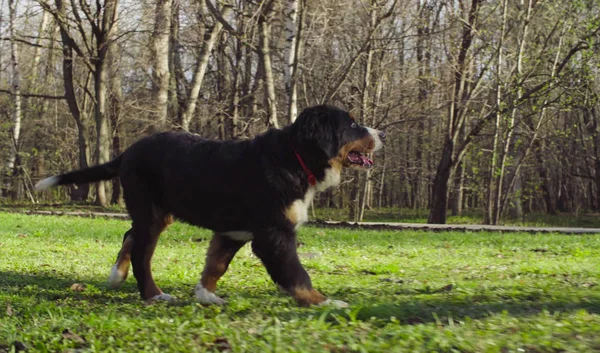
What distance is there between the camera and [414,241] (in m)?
14.5

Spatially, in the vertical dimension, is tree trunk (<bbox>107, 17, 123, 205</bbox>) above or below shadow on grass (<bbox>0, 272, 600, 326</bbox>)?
above

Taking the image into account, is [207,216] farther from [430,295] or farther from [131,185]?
[430,295]

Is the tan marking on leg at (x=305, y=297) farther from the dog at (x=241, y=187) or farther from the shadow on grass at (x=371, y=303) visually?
the shadow on grass at (x=371, y=303)

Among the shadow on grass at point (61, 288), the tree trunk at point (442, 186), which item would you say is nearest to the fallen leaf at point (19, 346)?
the shadow on grass at point (61, 288)

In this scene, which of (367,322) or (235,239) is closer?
(367,322)

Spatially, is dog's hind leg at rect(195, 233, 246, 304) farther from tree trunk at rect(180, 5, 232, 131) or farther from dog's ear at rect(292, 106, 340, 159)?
tree trunk at rect(180, 5, 232, 131)

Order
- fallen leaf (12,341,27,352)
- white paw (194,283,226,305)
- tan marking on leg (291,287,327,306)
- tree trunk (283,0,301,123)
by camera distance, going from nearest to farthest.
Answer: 1. fallen leaf (12,341,27,352)
2. tan marking on leg (291,287,327,306)
3. white paw (194,283,226,305)
4. tree trunk (283,0,301,123)

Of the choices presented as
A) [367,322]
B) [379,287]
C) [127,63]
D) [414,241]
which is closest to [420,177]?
[127,63]

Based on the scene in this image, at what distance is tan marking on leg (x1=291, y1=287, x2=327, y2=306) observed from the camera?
598 centimetres

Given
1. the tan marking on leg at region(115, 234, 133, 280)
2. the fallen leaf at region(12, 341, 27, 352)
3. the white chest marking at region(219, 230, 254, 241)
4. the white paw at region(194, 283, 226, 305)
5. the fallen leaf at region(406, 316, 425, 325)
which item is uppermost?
the white chest marking at region(219, 230, 254, 241)

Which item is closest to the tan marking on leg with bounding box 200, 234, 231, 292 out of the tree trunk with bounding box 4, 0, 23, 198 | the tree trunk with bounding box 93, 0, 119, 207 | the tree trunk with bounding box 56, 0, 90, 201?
the tree trunk with bounding box 93, 0, 119, 207

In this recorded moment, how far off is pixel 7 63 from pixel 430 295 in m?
35.6

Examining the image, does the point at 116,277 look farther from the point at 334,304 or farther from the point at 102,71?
the point at 102,71

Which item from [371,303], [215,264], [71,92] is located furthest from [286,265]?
[71,92]
